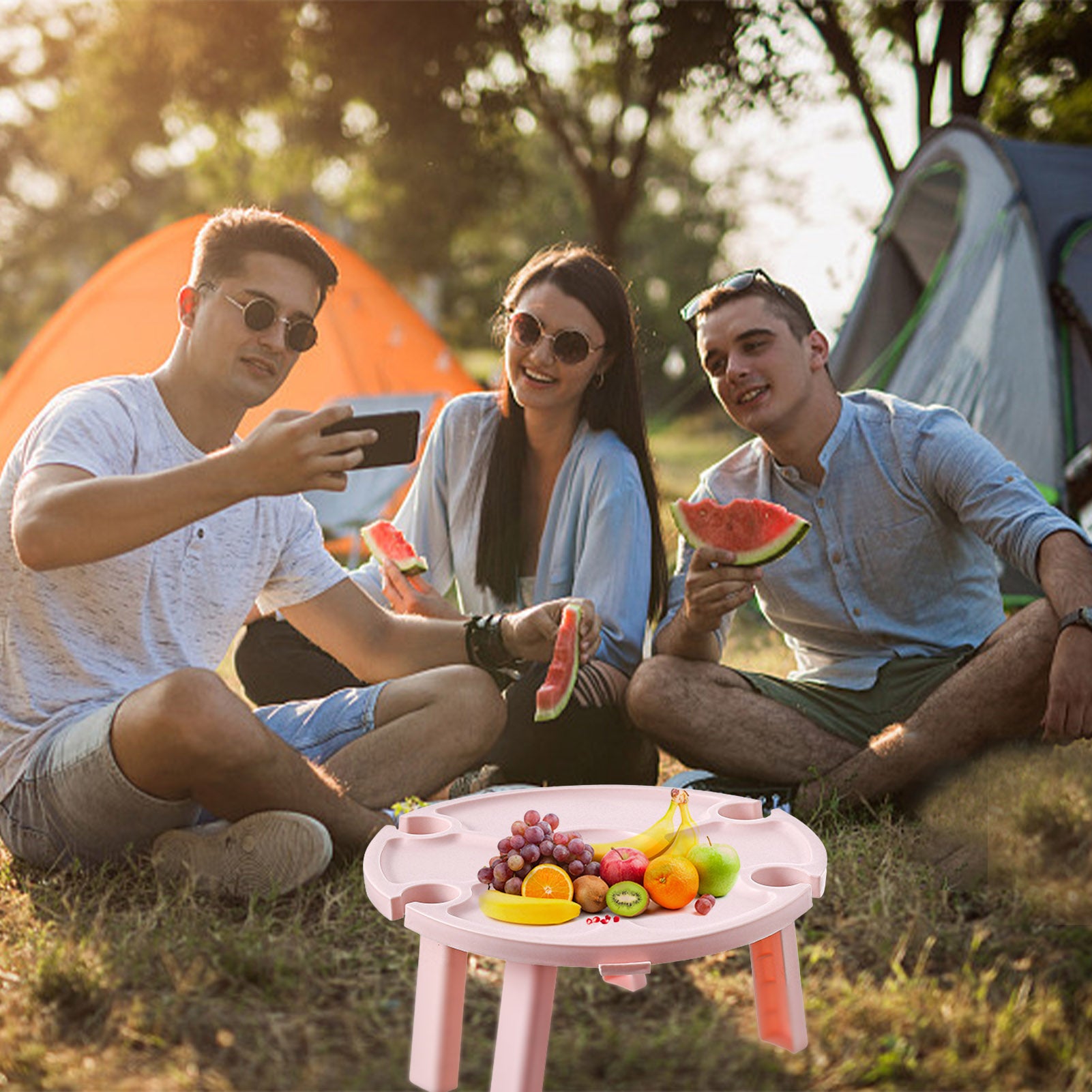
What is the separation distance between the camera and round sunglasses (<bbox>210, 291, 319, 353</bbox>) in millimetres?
3035

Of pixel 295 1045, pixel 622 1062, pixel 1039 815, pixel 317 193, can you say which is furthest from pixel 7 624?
pixel 317 193

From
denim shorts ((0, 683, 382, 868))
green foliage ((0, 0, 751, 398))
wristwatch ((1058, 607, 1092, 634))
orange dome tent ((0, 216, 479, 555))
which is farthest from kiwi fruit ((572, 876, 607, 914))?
green foliage ((0, 0, 751, 398))

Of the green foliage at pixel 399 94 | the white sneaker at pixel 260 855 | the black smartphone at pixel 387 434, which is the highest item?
the green foliage at pixel 399 94

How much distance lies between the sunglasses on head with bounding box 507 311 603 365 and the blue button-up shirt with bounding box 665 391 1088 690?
67 centimetres

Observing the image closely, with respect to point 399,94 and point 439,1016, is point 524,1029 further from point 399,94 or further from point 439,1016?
point 399,94

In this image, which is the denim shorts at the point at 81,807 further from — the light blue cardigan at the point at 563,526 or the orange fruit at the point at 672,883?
the orange fruit at the point at 672,883

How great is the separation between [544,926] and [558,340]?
2070 millimetres

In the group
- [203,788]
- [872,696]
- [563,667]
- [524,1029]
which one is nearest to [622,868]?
[524,1029]

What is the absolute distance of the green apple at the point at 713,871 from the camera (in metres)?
2.18

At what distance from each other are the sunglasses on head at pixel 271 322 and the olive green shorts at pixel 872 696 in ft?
5.12

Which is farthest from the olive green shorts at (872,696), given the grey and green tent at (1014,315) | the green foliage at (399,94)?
the green foliage at (399,94)

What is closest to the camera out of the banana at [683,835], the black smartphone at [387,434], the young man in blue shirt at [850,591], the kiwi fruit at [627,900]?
the kiwi fruit at [627,900]

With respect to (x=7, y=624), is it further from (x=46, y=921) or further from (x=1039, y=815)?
(x=1039, y=815)

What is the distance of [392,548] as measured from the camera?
385 centimetres
